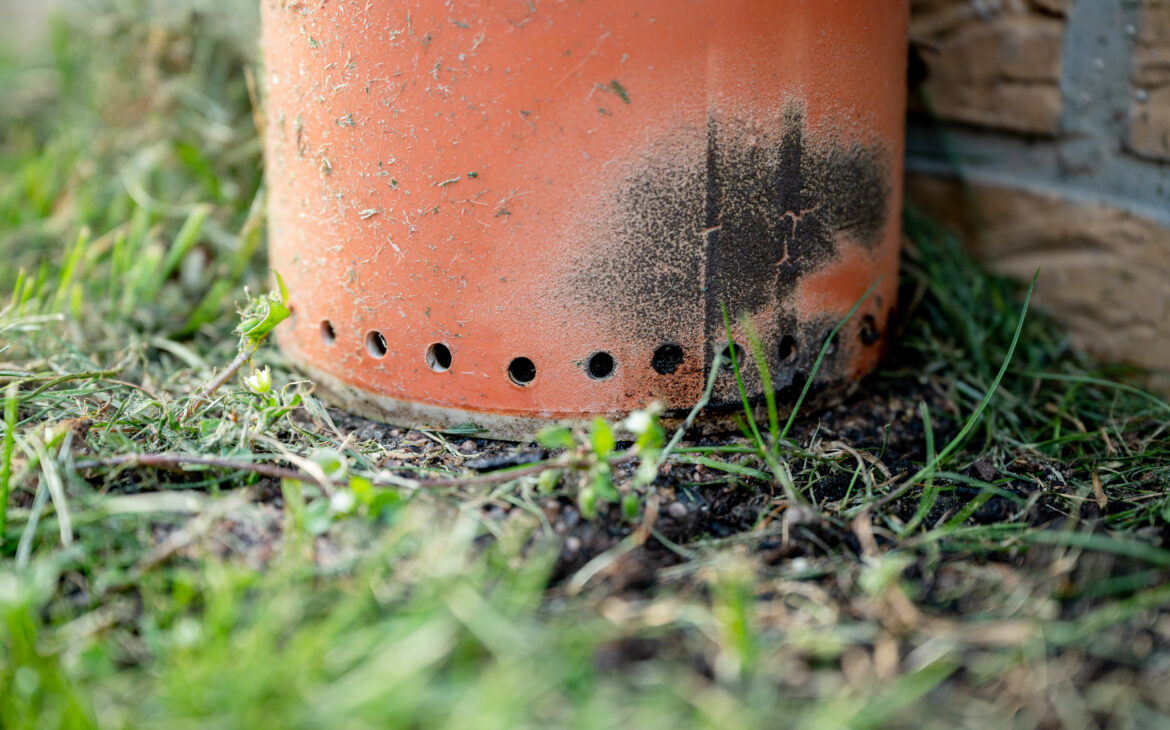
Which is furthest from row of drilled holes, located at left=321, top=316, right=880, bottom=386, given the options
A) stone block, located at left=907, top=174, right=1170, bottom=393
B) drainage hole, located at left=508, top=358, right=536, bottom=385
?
stone block, located at left=907, top=174, right=1170, bottom=393

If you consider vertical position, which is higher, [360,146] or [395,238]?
[360,146]

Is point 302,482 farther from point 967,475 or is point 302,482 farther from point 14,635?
point 967,475

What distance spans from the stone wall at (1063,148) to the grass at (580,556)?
123 millimetres

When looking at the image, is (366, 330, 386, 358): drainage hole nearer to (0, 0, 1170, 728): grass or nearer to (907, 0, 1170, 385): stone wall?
(0, 0, 1170, 728): grass

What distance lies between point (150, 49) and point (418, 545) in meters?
1.74

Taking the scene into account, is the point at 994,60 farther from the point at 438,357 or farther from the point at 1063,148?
the point at 438,357

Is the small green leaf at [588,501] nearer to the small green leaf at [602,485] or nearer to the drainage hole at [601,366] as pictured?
the small green leaf at [602,485]

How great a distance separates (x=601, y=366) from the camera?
50.0 inches

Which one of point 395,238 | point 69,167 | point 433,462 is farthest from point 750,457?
point 69,167

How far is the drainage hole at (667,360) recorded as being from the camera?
126cm

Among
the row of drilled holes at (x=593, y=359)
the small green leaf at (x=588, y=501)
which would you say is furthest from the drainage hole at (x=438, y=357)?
the small green leaf at (x=588, y=501)

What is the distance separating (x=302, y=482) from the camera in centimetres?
110

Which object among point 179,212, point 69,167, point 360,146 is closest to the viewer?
point 360,146

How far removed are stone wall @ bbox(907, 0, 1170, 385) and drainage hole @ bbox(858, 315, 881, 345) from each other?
1.50ft
